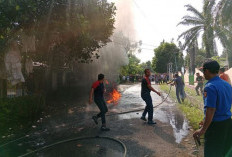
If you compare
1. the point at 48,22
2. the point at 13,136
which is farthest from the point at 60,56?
the point at 13,136

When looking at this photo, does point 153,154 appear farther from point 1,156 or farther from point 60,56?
point 60,56

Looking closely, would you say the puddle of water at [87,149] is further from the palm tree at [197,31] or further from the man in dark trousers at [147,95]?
the palm tree at [197,31]

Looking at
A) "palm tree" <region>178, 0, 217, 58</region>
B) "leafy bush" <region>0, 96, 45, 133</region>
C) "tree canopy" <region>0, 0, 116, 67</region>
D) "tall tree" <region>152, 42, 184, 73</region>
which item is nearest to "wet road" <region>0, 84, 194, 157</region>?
"leafy bush" <region>0, 96, 45, 133</region>

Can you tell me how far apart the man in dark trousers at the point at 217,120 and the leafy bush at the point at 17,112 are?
6.29 m

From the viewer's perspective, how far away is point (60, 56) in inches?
522

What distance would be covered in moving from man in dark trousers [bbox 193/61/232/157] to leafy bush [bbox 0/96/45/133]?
6.29m

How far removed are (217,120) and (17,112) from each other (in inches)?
268

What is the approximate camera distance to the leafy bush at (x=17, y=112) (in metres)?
6.96

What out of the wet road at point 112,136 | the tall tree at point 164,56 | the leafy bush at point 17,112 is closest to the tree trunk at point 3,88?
the leafy bush at point 17,112

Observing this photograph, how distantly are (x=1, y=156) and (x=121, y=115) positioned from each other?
4.98 meters

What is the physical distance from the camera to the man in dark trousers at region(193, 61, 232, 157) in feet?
8.33

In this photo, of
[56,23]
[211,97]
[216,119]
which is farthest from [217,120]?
[56,23]

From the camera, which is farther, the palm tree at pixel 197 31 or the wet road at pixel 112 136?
the palm tree at pixel 197 31

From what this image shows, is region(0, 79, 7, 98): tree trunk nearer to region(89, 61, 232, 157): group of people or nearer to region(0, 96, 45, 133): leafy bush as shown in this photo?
region(0, 96, 45, 133): leafy bush
